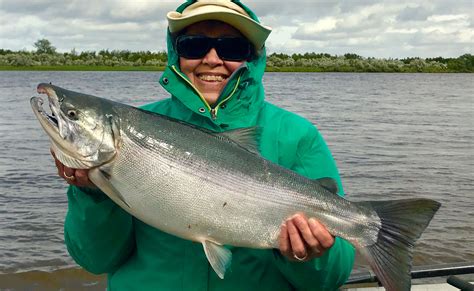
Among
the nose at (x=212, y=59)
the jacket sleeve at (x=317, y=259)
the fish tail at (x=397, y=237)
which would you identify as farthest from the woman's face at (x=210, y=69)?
the fish tail at (x=397, y=237)

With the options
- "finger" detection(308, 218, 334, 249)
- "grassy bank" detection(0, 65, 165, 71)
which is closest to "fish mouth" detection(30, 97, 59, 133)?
"finger" detection(308, 218, 334, 249)

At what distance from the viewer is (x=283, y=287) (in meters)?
3.59

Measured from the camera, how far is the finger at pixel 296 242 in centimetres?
319

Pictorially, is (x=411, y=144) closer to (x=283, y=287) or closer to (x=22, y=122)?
(x=22, y=122)

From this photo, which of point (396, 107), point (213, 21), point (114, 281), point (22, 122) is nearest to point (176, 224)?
point (114, 281)

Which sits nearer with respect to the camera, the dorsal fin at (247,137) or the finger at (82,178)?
the finger at (82,178)

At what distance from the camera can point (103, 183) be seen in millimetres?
3121

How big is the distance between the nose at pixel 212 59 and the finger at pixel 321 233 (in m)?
1.15

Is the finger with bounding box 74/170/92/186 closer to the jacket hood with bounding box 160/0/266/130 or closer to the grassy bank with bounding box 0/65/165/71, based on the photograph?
the jacket hood with bounding box 160/0/266/130

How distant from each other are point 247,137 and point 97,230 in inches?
39.9

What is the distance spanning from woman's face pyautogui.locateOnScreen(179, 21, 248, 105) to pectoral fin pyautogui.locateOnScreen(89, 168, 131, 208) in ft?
2.92

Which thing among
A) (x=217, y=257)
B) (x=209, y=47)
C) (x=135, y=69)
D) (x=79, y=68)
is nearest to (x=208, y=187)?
(x=217, y=257)

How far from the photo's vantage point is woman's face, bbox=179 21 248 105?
3672mm

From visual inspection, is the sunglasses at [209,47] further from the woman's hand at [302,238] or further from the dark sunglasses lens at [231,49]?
the woman's hand at [302,238]
